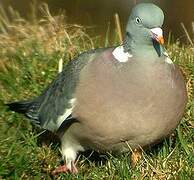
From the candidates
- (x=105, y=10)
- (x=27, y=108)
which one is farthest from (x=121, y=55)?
(x=105, y=10)

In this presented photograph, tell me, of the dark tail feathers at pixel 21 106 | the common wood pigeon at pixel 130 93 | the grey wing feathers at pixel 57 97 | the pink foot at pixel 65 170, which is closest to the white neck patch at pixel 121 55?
the common wood pigeon at pixel 130 93

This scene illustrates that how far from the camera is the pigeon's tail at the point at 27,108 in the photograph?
4.89 meters

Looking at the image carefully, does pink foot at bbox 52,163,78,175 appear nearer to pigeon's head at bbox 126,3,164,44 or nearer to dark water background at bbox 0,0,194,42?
pigeon's head at bbox 126,3,164,44

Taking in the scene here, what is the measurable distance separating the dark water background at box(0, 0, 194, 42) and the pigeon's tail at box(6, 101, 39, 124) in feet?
9.40

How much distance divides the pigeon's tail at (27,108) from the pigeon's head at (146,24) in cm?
95

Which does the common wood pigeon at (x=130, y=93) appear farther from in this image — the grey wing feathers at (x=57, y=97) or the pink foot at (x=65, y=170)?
the pink foot at (x=65, y=170)

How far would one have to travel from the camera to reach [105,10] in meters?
9.86

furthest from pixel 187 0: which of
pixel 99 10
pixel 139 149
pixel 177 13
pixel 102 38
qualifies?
pixel 139 149

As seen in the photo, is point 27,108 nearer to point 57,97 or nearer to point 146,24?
Answer: point 57,97

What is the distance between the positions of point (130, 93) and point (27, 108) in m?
0.94

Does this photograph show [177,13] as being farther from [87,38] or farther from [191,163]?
[191,163]

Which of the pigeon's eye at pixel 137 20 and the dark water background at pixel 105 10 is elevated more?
the pigeon's eye at pixel 137 20

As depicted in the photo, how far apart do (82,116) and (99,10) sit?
5.48m

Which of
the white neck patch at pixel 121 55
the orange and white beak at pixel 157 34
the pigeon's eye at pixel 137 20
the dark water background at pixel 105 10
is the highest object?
the pigeon's eye at pixel 137 20
